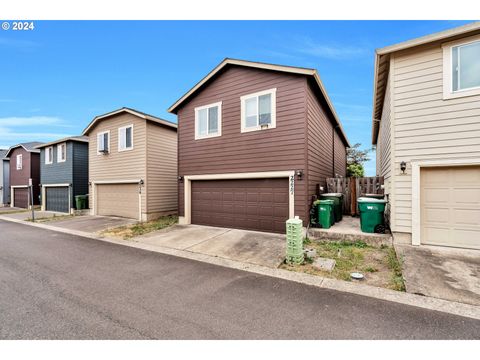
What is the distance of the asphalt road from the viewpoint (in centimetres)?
280

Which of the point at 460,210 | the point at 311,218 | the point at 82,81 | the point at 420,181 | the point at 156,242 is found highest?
the point at 82,81

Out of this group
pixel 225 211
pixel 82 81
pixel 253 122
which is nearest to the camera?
pixel 253 122

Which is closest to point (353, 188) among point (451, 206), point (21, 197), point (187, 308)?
point (451, 206)

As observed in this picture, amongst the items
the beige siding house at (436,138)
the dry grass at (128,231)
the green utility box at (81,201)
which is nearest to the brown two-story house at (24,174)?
the green utility box at (81,201)

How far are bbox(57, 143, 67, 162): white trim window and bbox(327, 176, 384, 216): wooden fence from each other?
18501 mm

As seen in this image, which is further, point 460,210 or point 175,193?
point 175,193

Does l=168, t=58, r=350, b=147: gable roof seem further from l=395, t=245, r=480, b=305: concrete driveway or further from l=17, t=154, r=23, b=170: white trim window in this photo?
l=17, t=154, r=23, b=170: white trim window

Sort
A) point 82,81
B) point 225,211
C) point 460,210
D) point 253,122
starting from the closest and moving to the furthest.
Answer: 1. point 460,210
2. point 253,122
3. point 225,211
4. point 82,81

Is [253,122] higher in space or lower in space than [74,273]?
higher

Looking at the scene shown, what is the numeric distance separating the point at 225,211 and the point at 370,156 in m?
26.0

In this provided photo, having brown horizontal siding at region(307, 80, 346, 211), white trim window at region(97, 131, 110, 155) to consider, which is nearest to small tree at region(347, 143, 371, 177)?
brown horizontal siding at region(307, 80, 346, 211)
